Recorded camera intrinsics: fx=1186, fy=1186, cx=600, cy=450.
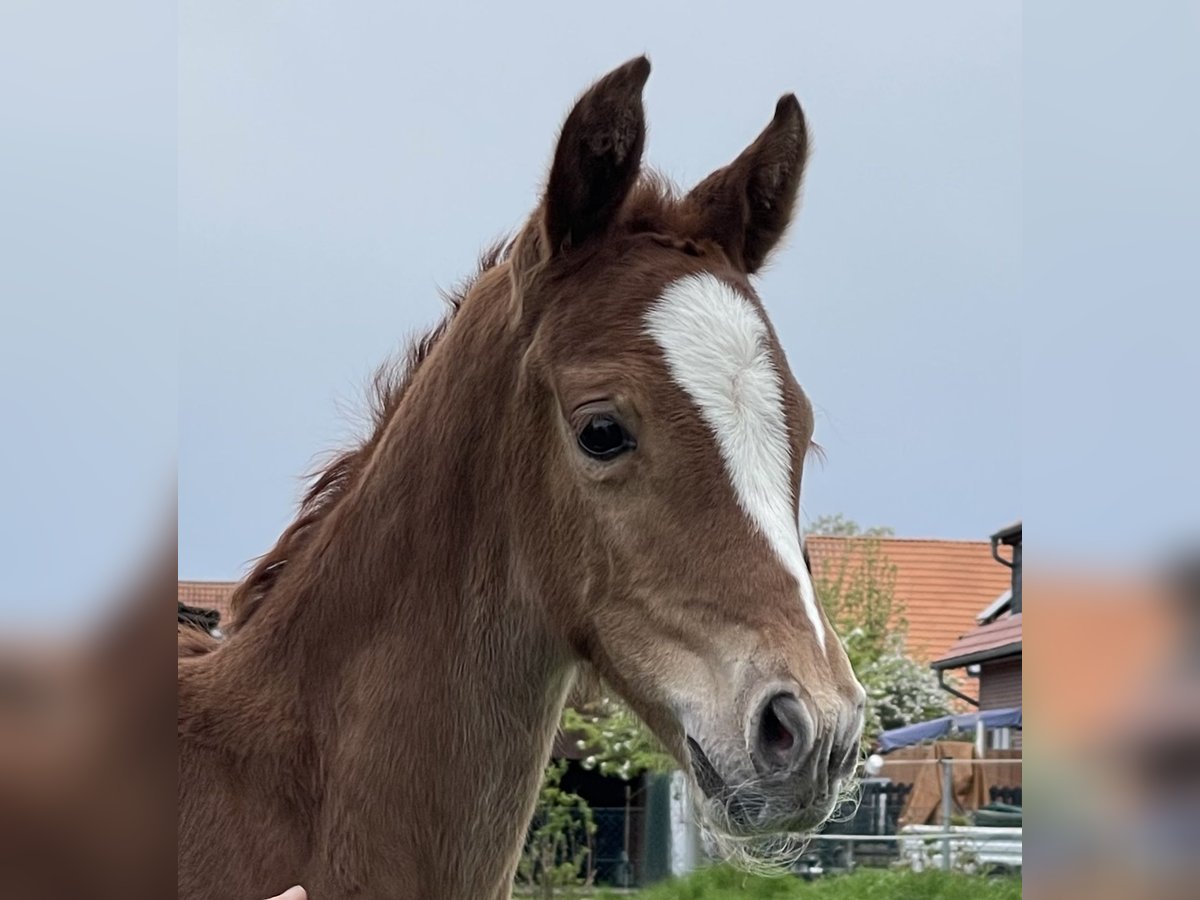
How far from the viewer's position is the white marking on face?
2190 millimetres

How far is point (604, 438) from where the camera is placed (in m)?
2.36

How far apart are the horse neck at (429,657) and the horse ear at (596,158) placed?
0.30m

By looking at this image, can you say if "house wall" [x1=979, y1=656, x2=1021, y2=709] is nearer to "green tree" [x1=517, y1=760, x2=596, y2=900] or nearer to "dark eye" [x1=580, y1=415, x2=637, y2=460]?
"green tree" [x1=517, y1=760, x2=596, y2=900]

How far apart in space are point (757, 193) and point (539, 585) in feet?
3.70

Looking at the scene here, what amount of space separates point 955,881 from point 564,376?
398 inches

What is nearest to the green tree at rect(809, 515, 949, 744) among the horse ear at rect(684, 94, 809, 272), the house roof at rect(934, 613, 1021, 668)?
Result: the house roof at rect(934, 613, 1021, 668)

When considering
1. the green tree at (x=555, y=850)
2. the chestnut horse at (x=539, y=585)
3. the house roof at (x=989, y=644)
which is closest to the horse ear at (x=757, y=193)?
the chestnut horse at (x=539, y=585)

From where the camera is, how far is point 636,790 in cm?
1712

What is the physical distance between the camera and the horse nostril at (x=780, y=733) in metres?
1.97

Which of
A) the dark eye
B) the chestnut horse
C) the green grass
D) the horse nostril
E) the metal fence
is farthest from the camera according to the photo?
the metal fence
